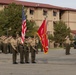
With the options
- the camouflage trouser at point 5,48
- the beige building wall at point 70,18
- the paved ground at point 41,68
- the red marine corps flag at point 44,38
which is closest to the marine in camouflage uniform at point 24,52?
the paved ground at point 41,68

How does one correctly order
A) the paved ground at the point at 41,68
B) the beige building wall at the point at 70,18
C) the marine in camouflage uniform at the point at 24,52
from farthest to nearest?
the beige building wall at the point at 70,18 < the marine in camouflage uniform at the point at 24,52 < the paved ground at the point at 41,68

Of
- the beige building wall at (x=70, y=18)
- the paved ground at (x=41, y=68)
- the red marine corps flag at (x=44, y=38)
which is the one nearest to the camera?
the paved ground at (x=41, y=68)

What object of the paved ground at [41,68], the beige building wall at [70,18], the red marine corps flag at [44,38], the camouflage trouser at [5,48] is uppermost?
the beige building wall at [70,18]

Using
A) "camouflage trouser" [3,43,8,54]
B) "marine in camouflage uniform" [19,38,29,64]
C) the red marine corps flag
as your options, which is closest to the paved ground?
"marine in camouflage uniform" [19,38,29,64]

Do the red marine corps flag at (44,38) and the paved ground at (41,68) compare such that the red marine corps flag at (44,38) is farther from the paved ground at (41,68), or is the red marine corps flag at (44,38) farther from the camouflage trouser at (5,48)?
the camouflage trouser at (5,48)

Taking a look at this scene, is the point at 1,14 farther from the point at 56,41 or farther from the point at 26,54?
the point at 26,54

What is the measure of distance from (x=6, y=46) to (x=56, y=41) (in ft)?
141

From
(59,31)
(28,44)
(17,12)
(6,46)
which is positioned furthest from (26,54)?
(59,31)

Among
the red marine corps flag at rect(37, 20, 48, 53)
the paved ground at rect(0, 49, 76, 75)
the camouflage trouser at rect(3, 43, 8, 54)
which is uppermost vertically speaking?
the red marine corps flag at rect(37, 20, 48, 53)

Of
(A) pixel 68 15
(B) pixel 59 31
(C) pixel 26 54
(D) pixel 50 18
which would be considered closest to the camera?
(C) pixel 26 54

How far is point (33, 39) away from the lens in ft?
→ 75.6

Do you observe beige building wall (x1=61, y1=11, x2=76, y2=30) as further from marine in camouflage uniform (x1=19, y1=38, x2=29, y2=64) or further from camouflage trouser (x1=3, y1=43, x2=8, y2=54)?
marine in camouflage uniform (x1=19, y1=38, x2=29, y2=64)

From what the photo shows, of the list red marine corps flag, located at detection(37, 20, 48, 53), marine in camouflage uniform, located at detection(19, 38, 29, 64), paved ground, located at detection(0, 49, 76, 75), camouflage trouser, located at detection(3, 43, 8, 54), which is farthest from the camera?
camouflage trouser, located at detection(3, 43, 8, 54)

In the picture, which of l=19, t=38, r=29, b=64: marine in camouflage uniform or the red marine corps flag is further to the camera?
l=19, t=38, r=29, b=64: marine in camouflage uniform
